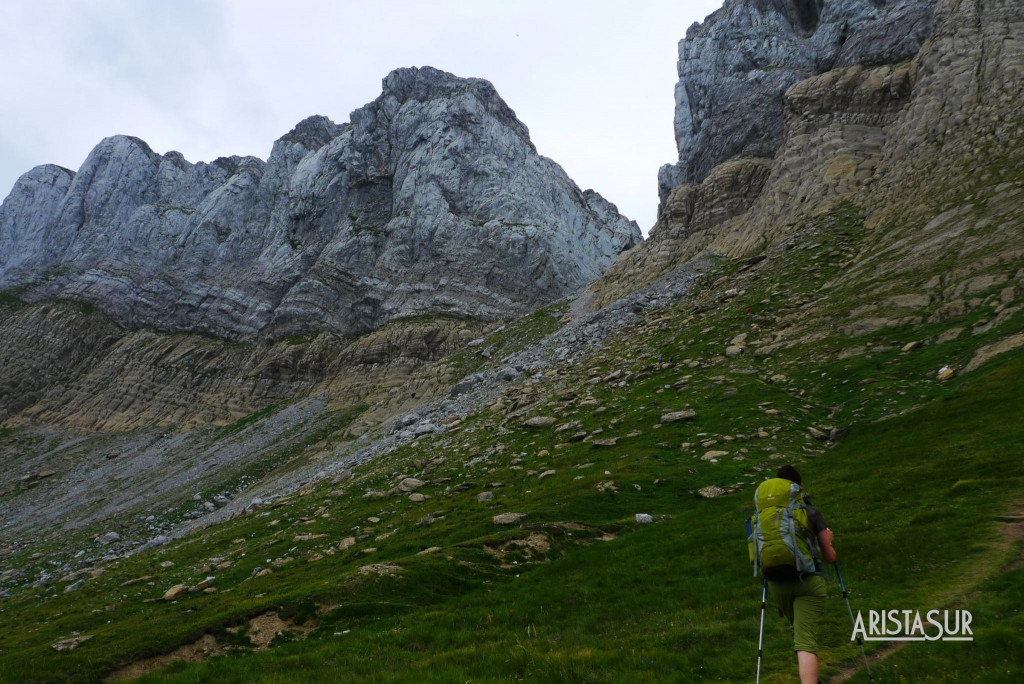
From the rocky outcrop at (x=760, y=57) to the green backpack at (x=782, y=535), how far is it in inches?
3613

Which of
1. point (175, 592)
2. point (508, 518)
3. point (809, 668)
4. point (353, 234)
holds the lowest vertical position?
point (175, 592)

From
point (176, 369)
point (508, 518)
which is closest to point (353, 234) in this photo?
point (176, 369)

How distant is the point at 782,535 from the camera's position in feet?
31.8

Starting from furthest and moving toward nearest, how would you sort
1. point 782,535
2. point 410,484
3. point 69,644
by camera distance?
point 410,484 < point 69,644 < point 782,535

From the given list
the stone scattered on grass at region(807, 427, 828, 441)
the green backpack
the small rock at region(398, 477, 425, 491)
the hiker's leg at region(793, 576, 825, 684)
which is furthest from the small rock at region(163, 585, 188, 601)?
the stone scattered on grass at region(807, 427, 828, 441)

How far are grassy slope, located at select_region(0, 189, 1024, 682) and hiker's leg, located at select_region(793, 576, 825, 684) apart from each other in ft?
5.47

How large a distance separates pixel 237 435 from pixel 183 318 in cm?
7092

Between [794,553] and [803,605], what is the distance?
0.94 meters

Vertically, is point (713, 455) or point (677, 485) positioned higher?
point (713, 455)

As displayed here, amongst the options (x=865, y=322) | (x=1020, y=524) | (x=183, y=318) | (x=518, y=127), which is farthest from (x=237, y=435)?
(x=518, y=127)

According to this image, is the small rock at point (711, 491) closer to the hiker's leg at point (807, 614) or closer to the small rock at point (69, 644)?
the hiker's leg at point (807, 614)

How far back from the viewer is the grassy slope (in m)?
12.4

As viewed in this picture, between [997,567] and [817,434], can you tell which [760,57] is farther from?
[997,567]

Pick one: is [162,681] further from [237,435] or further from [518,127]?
[518,127]
